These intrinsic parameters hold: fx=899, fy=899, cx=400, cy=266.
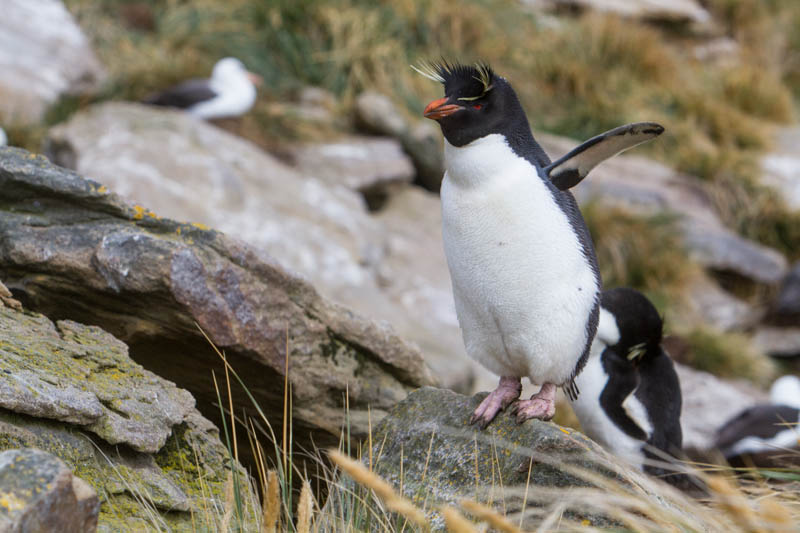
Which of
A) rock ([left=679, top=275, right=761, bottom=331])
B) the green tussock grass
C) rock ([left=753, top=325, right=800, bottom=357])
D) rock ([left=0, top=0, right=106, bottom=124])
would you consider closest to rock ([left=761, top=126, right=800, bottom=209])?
rock ([left=679, top=275, right=761, bottom=331])

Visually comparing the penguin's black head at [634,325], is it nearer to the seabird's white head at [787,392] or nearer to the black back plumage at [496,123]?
the black back plumage at [496,123]

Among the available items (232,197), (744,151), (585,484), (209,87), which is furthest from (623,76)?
(585,484)

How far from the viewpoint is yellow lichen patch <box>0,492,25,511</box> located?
6.33ft

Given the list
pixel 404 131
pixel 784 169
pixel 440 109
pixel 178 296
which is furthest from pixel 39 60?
pixel 784 169

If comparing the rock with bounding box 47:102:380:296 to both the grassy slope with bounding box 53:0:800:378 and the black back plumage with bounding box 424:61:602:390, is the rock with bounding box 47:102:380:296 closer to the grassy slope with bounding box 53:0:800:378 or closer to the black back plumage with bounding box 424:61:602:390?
the grassy slope with bounding box 53:0:800:378

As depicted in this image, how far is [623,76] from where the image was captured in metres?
13.8

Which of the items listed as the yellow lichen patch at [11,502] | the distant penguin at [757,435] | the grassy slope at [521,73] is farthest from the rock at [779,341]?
the yellow lichen patch at [11,502]

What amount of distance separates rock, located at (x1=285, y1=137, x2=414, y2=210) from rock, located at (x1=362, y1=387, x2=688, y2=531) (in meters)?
6.06

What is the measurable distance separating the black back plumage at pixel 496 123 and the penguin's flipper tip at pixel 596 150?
47 mm

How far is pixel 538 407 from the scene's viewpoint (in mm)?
3273

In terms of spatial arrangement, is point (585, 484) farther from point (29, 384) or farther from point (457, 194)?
point (29, 384)

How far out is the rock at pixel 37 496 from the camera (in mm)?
1935

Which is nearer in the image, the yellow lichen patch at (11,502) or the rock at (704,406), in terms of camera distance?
the yellow lichen patch at (11,502)

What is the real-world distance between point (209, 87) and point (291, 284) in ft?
20.0
